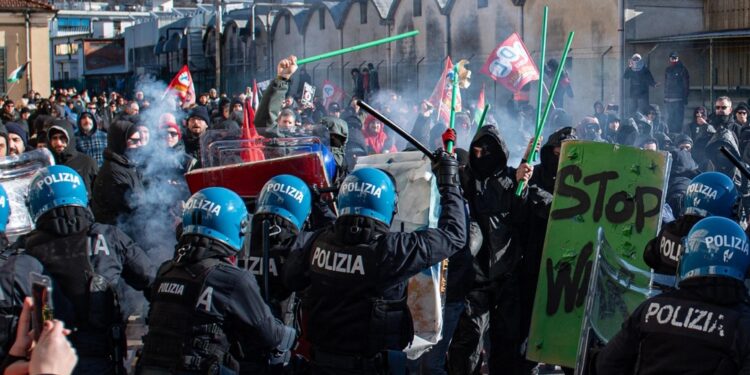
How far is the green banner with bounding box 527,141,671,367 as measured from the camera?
620 centimetres

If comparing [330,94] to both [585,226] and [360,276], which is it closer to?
[585,226]

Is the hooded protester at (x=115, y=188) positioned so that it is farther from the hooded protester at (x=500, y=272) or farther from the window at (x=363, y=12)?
the window at (x=363, y=12)

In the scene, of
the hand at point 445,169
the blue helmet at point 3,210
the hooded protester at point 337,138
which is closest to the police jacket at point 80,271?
the blue helmet at point 3,210

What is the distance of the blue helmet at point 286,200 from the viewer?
5406 mm

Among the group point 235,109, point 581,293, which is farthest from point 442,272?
point 235,109

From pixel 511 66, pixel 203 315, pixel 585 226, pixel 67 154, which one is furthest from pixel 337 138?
pixel 511 66

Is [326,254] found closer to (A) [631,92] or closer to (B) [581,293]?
(B) [581,293]

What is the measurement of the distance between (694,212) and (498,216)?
1.52 metres

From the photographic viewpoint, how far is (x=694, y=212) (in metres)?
5.24

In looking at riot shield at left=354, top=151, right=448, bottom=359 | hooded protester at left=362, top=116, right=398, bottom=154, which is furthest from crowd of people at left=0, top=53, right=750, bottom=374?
hooded protester at left=362, top=116, right=398, bottom=154

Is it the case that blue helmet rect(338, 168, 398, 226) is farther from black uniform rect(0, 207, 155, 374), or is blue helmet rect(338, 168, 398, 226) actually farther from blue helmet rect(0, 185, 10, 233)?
blue helmet rect(0, 185, 10, 233)

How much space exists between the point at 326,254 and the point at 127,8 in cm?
8766

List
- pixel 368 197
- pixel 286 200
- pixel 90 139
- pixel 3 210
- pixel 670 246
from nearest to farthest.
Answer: pixel 368 197
pixel 3 210
pixel 670 246
pixel 286 200
pixel 90 139

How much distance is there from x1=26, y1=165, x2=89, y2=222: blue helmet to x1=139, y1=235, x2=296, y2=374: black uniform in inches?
27.7
